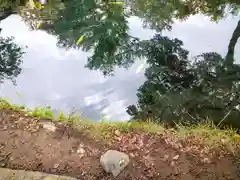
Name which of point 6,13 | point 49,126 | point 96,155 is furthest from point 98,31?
point 96,155

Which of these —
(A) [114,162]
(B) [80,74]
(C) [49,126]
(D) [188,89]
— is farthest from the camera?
(B) [80,74]

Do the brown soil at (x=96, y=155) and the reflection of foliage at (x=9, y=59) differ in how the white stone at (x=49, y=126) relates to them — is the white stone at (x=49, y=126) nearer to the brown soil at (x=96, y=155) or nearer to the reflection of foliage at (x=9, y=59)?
the brown soil at (x=96, y=155)

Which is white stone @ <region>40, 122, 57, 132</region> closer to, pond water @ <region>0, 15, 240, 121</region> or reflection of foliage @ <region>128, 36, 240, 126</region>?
pond water @ <region>0, 15, 240, 121</region>

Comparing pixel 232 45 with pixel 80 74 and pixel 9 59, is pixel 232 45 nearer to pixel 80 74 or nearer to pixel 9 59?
pixel 80 74

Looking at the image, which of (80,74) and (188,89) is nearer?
(188,89)

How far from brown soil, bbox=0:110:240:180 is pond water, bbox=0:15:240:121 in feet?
0.92

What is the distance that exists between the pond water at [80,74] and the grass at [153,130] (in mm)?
131

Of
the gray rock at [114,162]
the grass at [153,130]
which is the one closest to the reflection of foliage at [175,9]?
the grass at [153,130]

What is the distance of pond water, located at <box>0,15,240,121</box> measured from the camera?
233cm

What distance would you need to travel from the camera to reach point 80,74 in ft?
8.46

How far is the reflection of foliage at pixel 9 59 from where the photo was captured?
2.61 metres

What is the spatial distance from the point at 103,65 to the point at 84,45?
0.28m

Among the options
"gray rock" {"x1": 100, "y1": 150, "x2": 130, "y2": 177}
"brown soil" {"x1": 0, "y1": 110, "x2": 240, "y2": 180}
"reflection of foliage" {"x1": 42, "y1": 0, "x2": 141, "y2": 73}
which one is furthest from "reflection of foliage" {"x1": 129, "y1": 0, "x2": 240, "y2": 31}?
"gray rock" {"x1": 100, "y1": 150, "x2": 130, "y2": 177}

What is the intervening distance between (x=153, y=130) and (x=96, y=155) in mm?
424
